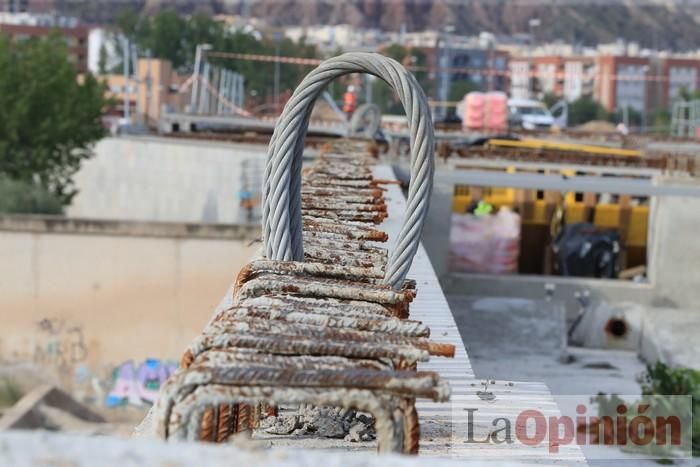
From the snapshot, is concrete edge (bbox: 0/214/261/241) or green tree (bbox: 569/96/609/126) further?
green tree (bbox: 569/96/609/126)

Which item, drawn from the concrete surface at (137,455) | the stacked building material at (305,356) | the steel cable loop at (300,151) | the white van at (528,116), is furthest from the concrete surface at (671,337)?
the white van at (528,116)

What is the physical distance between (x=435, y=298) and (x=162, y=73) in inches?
3583

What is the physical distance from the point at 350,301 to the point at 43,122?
36.8 meters

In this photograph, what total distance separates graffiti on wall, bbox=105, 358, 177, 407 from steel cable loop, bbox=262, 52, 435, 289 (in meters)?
17.4

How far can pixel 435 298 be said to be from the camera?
5.81m

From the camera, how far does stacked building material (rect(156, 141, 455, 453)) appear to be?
8.29 ft

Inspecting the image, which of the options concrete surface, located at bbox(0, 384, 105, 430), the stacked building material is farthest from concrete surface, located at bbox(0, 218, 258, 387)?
the stacked building material

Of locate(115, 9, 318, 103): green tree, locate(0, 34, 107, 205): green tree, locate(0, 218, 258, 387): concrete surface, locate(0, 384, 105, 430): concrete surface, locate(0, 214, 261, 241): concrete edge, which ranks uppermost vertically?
locate(115, 9, 318, 103): green tree

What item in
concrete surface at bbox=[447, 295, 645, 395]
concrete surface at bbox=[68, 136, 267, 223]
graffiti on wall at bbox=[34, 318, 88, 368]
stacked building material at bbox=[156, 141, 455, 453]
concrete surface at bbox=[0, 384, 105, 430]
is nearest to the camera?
stacked building material at bbox=[156, 141, 455, 453]

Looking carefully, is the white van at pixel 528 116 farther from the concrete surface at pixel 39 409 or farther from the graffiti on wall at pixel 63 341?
the graffiti on wall at pixel 63 341

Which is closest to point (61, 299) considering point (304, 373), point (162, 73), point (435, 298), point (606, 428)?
point (606, 428)

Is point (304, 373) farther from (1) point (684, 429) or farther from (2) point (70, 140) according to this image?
(2) point (70, 140)

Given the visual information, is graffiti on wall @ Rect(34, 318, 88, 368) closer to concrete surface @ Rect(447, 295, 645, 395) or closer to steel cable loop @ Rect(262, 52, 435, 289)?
concrete surface @ Rect(447, 295, 645, 395)

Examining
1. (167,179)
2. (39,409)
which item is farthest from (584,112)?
(39,409)
